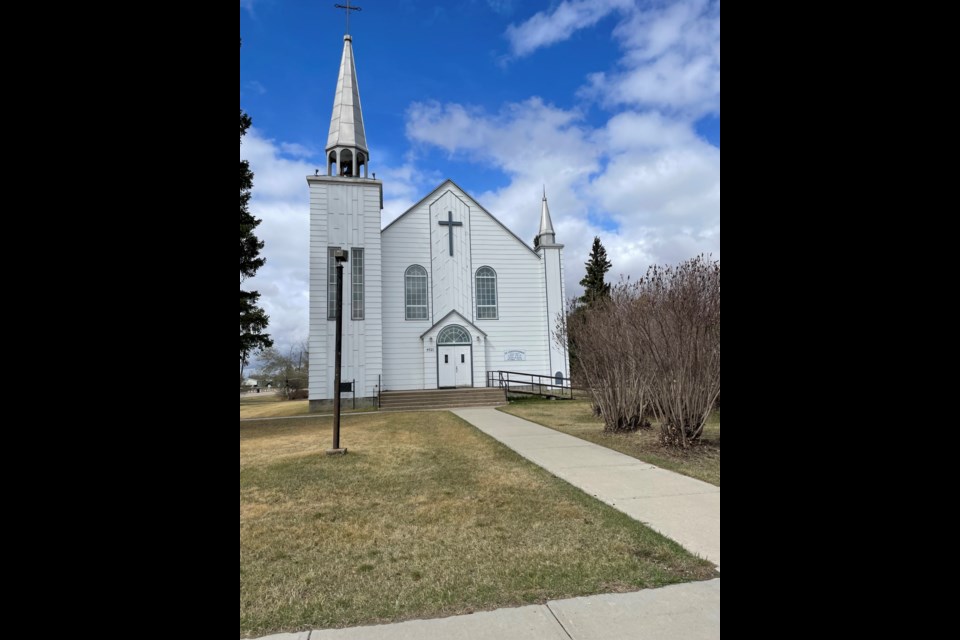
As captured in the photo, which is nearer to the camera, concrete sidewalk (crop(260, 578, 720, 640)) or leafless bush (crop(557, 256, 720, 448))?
concrete sidewalk (crop(260, 578, 720, 640))

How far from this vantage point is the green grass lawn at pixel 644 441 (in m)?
7.50

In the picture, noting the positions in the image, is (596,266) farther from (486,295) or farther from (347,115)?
(347,115)

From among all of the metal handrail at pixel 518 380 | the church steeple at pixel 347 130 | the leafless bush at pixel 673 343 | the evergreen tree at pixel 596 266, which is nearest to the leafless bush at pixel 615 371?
the leafless bush at pixel 673 343

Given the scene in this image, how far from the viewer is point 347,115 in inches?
907

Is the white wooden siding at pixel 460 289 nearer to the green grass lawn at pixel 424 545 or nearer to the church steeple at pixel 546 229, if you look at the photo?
the church steeple at pixel 546 229

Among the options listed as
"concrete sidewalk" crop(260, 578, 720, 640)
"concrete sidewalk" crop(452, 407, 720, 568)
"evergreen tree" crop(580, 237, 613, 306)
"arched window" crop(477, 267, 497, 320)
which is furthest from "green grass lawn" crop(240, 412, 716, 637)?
"evergreen tree" crop(580, 237, 613, 306)

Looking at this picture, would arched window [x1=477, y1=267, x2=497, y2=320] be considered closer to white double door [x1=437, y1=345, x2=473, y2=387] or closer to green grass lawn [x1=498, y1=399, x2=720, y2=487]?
white double door [x1=437, y1=345, x2=473, y2=387]

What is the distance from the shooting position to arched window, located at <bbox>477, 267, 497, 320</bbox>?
2464 centimetres

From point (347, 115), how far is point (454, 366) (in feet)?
42.9

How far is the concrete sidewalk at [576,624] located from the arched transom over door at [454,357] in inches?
805

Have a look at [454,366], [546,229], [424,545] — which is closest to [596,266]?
[546,229]

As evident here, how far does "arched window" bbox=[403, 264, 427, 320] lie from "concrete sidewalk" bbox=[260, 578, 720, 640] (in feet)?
68.9
